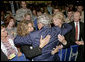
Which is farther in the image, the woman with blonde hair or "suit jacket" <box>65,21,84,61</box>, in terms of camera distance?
"suit jacket" <box>65,21,84,61</box>

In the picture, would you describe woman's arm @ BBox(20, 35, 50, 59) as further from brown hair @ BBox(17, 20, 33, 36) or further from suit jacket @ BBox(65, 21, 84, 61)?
suit jacket @ BBox(65, 21, 84, 61)

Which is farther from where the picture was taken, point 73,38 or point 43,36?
point 73,38

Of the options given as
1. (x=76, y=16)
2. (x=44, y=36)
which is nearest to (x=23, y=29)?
(x=44, y=36)

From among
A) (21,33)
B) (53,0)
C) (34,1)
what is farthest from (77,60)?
(53,0)

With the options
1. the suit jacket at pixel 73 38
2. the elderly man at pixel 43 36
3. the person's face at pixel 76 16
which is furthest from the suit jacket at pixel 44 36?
the person's face at pixel 76 16

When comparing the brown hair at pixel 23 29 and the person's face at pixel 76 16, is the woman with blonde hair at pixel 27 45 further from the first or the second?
the person's face at pixel 76 16

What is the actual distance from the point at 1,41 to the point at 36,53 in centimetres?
82

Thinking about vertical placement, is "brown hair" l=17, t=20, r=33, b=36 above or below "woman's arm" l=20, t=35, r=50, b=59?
above

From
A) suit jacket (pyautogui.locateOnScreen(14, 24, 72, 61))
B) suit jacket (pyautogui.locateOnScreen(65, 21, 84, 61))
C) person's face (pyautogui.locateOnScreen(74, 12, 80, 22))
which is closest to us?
suit jacket (pyautogui.locateOnScreen(14, 24, 72, 61))

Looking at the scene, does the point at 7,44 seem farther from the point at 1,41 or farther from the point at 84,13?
the point at 84,13

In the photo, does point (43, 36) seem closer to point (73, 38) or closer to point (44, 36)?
point (44, 36)

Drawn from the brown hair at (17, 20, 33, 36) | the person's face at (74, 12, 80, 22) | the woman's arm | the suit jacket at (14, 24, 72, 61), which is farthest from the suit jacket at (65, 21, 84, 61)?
the brown hair at (17, 20, 33, 36)

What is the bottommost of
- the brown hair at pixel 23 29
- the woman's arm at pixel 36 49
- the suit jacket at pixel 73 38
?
the suit jacket at pixel 73 38

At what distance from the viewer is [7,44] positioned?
314 cm
